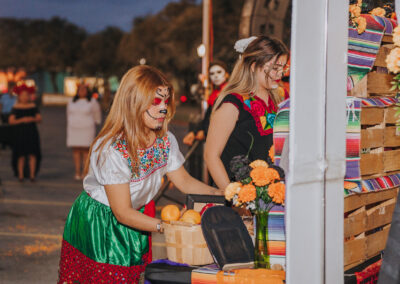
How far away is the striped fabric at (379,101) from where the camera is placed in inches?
111

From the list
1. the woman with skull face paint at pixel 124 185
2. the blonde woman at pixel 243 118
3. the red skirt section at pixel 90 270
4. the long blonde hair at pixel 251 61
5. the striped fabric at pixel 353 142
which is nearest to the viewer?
the striped fabric at pixel 353 142

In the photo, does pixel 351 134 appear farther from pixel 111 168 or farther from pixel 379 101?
pixel 111 168

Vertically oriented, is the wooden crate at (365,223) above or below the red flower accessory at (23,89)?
below

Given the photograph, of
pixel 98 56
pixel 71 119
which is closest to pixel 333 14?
pixel 71 119

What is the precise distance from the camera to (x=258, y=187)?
275 cm

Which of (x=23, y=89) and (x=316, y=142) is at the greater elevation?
(x=23, y=89)

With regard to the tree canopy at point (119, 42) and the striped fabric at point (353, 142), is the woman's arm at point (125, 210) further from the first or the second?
the tree canopy at point (119, 42)

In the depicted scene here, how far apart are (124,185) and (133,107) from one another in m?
0.38

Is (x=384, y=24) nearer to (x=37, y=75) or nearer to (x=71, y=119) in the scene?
(x=71, y=119)

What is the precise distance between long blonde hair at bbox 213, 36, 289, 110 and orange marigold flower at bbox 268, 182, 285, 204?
116 centimetres

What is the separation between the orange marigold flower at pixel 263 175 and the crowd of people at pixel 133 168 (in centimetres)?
55

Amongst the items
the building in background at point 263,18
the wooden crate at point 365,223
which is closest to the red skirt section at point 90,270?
the wooden crate at point 365,223

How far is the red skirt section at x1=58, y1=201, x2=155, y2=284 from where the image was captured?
326 centimetres

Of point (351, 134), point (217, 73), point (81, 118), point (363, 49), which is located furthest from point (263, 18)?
point (351, 134)
